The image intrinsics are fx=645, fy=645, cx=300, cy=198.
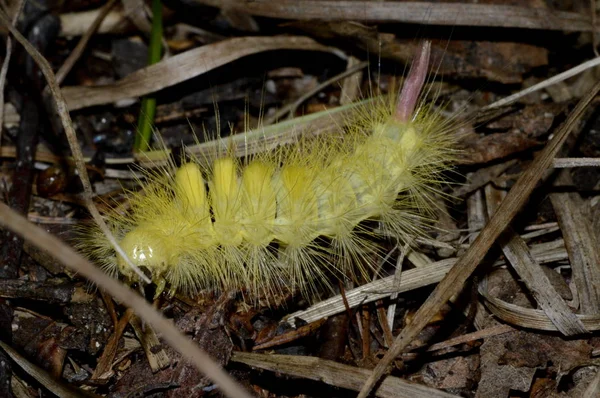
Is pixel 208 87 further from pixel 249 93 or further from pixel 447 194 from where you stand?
pixel 447 194

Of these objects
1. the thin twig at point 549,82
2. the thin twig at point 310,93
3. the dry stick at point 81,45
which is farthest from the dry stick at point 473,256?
the dry stick at point 81,45

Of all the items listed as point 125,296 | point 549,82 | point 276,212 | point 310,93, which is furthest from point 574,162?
point 125,296

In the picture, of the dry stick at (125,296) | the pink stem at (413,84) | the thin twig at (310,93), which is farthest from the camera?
the thin twig at (310,93)

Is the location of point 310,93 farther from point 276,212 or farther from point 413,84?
point 276,212

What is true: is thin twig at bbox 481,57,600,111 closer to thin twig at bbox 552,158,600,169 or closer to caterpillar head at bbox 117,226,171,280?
thin twig at bbox 552,158,600,169

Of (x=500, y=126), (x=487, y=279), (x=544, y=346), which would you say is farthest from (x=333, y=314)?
(x=500, y=126)

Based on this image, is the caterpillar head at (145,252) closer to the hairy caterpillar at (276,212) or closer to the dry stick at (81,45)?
the hairy caterpillar at (276,212)

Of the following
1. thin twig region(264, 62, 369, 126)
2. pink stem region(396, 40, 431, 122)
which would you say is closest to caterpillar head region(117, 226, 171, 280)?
thin twig region(264, 62, 369, 126)
